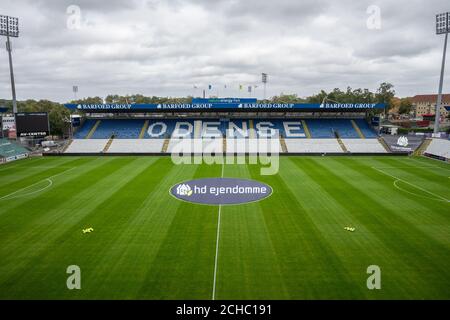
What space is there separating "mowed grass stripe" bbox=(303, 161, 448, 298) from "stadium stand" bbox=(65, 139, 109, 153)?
35.4 metres

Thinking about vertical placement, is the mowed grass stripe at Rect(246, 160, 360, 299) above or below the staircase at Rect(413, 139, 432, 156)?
below

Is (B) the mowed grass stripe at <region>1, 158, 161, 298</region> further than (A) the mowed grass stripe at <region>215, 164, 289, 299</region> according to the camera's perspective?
Yes

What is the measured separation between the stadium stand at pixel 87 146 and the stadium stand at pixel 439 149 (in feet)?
158

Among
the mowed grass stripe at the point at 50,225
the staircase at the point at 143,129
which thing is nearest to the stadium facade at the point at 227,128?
the staircase at the point at 143,129

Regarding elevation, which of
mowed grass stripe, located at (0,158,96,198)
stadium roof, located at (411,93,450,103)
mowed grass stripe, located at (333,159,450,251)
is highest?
stadium roof, located at (411,93,450,103)

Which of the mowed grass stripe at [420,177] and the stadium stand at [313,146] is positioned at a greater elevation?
the stadium stand at [313,146]

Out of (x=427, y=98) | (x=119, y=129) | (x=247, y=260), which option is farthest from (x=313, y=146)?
(x=427, y=98)

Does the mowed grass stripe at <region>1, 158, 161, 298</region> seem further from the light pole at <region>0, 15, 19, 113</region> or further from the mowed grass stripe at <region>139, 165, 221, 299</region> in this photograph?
the light pole at <region>0, 15, 19, 113</region>

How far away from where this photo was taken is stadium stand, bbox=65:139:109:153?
1858 inches

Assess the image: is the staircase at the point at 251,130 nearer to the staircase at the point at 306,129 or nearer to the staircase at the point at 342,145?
the staircase at the point at 306,129

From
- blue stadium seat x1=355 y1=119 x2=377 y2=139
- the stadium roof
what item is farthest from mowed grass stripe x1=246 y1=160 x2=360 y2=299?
the stadium roof

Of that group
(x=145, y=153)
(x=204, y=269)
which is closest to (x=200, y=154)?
(x=145, y=153)

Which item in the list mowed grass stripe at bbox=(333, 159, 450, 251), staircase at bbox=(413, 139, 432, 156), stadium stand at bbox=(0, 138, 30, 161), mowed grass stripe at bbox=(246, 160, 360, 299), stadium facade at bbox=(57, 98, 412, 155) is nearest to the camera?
mowed grass stripe at bbox=(246, 160, 360, 299)

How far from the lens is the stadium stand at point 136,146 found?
46.9 metres
